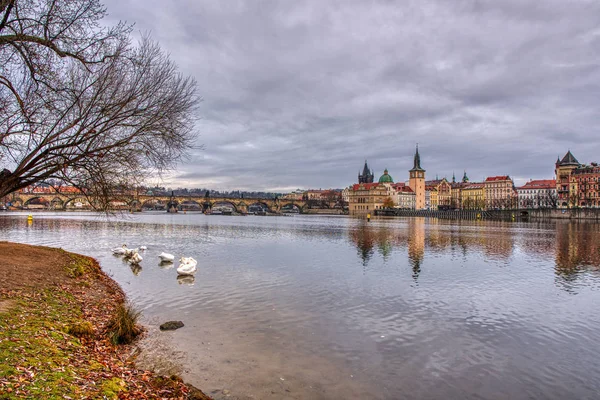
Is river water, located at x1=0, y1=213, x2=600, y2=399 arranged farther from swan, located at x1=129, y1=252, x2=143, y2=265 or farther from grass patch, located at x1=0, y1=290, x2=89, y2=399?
grass patch, located at x1=0, y1=290, x2=89, y2=399

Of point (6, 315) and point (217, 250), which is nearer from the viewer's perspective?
point (6, 315)

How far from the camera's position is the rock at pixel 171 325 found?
1223cm

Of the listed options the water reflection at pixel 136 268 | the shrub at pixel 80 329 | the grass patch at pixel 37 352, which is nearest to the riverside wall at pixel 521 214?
the water reflection at pixel 136 268

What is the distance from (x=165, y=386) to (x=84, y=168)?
8999mm

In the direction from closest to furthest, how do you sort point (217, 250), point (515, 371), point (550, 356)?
point (515, 371) < point (550, 356) < point (217, 250)

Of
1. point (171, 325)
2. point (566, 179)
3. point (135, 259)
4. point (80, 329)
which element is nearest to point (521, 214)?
point (566, 179)

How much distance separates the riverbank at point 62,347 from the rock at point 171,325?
1542 mm

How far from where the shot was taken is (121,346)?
1039 cm

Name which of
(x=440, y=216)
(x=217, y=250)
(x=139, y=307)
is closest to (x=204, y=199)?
(x=440, y=216)

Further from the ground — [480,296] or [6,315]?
[6,315]

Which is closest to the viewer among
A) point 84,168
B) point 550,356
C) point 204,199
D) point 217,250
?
point 550,356

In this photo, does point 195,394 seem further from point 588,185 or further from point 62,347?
point 588,185

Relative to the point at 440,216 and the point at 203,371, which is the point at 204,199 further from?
the point at 203,371

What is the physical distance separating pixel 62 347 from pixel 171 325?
4.31m
